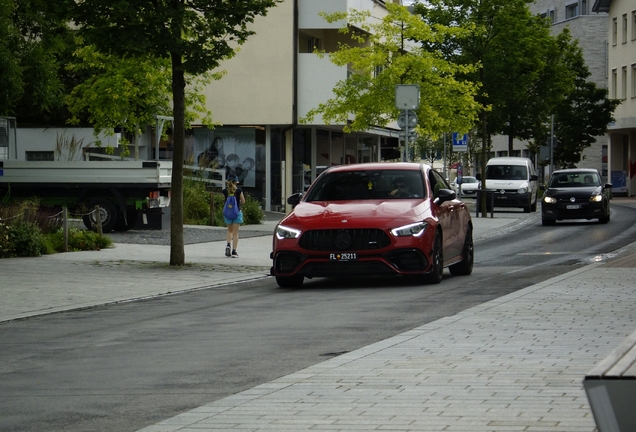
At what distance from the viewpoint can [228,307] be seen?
14.2 m

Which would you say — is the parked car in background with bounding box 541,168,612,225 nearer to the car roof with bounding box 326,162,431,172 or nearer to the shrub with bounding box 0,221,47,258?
the shrub with bounding box 0,221,47,258

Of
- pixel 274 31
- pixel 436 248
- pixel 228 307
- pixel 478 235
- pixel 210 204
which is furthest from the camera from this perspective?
pixel 274 31

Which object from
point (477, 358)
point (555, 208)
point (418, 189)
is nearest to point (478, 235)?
point (555, 208)

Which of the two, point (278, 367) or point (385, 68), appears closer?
point (278, 367)

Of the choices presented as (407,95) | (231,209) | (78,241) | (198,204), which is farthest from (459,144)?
(78,241)

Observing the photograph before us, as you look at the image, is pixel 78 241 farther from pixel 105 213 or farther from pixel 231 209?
pixel 105 213

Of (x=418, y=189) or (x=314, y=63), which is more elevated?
(x=314, y=63)

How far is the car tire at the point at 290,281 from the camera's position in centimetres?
1665

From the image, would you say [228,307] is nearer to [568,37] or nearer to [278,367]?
[278,367]

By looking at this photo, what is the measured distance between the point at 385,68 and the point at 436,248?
71.9ft

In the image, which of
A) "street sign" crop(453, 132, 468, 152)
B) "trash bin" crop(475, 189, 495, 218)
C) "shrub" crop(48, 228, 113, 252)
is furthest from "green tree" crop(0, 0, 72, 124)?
"trash bin" crop(475, 189, 495, 218)

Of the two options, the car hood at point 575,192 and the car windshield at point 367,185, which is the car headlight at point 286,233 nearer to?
the car windshield at point 367,185

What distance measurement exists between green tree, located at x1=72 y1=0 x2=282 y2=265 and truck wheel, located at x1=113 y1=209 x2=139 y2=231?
10540mm

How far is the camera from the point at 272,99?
46.9 m
